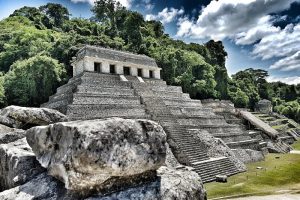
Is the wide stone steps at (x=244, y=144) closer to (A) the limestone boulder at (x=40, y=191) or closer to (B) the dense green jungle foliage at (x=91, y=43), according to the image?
(B) the dense green jungle foliage at (x=91, y=43)

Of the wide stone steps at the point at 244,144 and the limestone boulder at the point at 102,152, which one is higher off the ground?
the limestone boulder at the point at 102,152

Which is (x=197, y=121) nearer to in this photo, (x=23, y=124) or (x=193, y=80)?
(x=23, y=124)

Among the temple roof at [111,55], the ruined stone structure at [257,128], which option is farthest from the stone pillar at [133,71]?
the ruined stone structure at [257,128]

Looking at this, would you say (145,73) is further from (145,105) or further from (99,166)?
(99,166)

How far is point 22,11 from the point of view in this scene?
261ft

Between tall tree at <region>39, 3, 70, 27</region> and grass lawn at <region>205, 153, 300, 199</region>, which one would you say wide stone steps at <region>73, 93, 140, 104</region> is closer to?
grass lawn at <region>205, 153, 300, 199</region>

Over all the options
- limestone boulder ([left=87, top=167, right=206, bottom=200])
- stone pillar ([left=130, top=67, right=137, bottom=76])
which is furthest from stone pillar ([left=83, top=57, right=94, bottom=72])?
limestone boulder ([left=87, top=167, right=206, bottom=200])

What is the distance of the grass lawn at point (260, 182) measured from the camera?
43.9 feet

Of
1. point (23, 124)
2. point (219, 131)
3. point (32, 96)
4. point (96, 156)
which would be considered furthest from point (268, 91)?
point (96, 156)

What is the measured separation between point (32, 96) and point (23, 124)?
1946cm

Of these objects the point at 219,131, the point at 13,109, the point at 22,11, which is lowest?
the point at 219,131

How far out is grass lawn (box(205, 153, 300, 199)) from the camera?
13383 mm

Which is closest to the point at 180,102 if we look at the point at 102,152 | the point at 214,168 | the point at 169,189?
the point at 214,168

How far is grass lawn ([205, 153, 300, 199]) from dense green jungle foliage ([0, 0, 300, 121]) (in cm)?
2309
